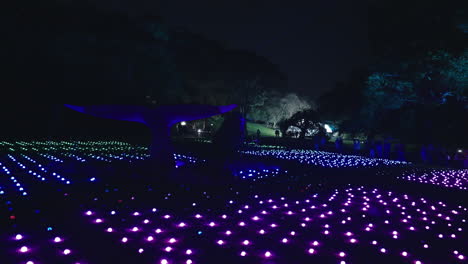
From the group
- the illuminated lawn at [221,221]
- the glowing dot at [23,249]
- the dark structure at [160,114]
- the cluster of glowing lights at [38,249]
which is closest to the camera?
the cluster of glowing lights at [38,249]

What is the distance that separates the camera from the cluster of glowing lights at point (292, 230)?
3898 millimetres

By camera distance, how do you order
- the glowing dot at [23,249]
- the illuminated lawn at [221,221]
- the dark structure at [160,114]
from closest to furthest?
the glowing dot at [23,249], the illuminated lawn at [221,221], the dark structure at [160,114]

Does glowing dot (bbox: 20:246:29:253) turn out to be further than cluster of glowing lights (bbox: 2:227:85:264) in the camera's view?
Yes

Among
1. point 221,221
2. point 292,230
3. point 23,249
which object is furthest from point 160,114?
point 23,249

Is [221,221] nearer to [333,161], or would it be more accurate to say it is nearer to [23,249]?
[23,249]

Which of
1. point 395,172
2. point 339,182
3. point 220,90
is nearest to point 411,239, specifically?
point 339,182

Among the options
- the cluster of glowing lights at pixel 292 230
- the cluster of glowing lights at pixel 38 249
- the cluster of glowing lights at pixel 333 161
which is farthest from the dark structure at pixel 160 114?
the cluster of glowing lights at pixel 333 161

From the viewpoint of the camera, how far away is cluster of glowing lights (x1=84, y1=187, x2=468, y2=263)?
12.8 ft

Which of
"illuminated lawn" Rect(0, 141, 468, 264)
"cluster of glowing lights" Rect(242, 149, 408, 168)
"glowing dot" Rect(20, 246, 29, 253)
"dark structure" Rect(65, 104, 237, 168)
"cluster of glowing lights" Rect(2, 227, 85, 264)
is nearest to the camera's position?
"cluster of glowing lights" Rect(2, 227, 85, 264)

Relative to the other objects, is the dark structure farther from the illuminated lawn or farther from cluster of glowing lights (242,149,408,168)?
cluster of glowing lights (242,149,408,168)

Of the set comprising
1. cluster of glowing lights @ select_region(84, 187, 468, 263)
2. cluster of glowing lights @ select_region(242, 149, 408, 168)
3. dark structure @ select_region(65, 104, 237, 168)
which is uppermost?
dark structure @ select_region(65, 104, 237, 168)

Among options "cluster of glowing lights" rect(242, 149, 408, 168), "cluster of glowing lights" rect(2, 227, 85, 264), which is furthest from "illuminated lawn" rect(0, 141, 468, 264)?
"cluster of glowing lights" rect(242, 149, 408, 168)

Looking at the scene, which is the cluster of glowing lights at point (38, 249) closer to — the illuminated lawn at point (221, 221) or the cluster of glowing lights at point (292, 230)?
the illuminated lawn at point (221, 221)

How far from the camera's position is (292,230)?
15.6 feet
